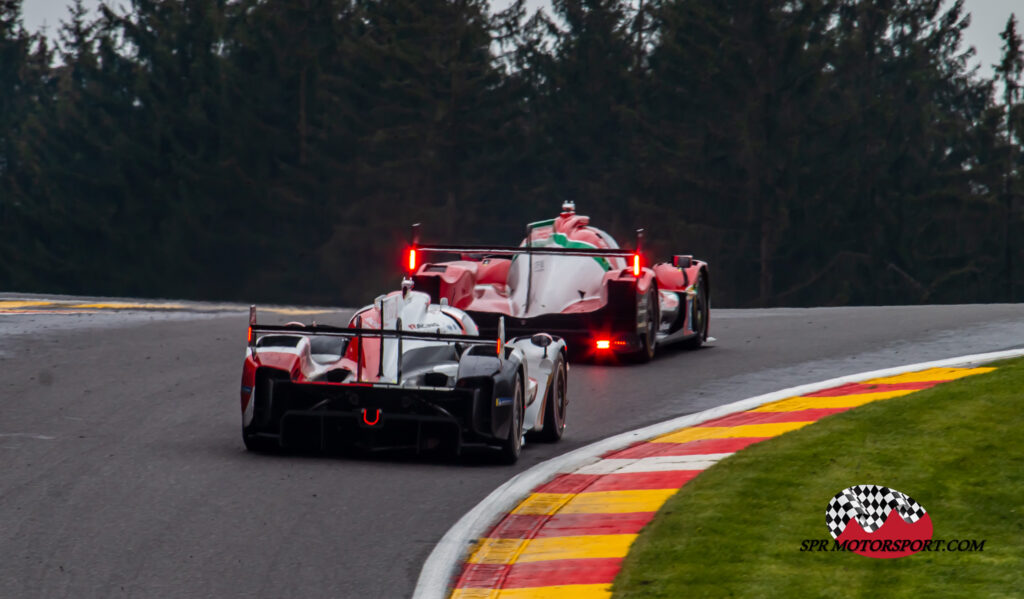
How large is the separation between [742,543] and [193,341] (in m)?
11.1

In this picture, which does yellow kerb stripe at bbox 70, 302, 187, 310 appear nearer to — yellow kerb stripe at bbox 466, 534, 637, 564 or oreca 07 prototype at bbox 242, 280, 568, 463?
oreca 07 prototype at bbox 242, 280, 568, 463

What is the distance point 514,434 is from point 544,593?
3239mm

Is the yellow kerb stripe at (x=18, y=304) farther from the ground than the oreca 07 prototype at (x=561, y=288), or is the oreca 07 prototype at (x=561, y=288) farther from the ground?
the oreca 07 prototype at (x=561, y=288)

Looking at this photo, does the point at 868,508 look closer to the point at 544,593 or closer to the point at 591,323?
Result: the point at 544,593

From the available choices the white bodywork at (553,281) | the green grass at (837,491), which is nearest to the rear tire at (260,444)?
the green grass at (837,491)

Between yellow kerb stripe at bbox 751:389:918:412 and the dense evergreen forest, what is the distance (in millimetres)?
38464

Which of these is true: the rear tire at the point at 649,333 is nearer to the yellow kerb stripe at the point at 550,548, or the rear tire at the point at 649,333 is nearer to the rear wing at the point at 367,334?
the rear wing at the point at 367,334

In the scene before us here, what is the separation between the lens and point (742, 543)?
7.40 meters

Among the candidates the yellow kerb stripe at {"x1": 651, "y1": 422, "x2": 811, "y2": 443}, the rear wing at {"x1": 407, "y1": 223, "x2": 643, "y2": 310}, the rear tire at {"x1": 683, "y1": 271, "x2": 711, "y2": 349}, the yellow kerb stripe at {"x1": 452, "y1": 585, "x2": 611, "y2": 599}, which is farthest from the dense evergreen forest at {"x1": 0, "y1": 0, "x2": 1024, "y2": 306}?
the yellow kerb stripe at {"x1": 452, "y1": 585, "x2": 611, "y2": 599}

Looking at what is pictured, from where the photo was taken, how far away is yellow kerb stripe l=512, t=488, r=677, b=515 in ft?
27.6

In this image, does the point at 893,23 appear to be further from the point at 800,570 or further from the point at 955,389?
the point at 800,570

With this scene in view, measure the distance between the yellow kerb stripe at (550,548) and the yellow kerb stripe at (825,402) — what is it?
16.0ft

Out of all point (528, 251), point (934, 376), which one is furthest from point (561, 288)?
point (934, 376)

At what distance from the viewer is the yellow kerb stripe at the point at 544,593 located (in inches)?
258
